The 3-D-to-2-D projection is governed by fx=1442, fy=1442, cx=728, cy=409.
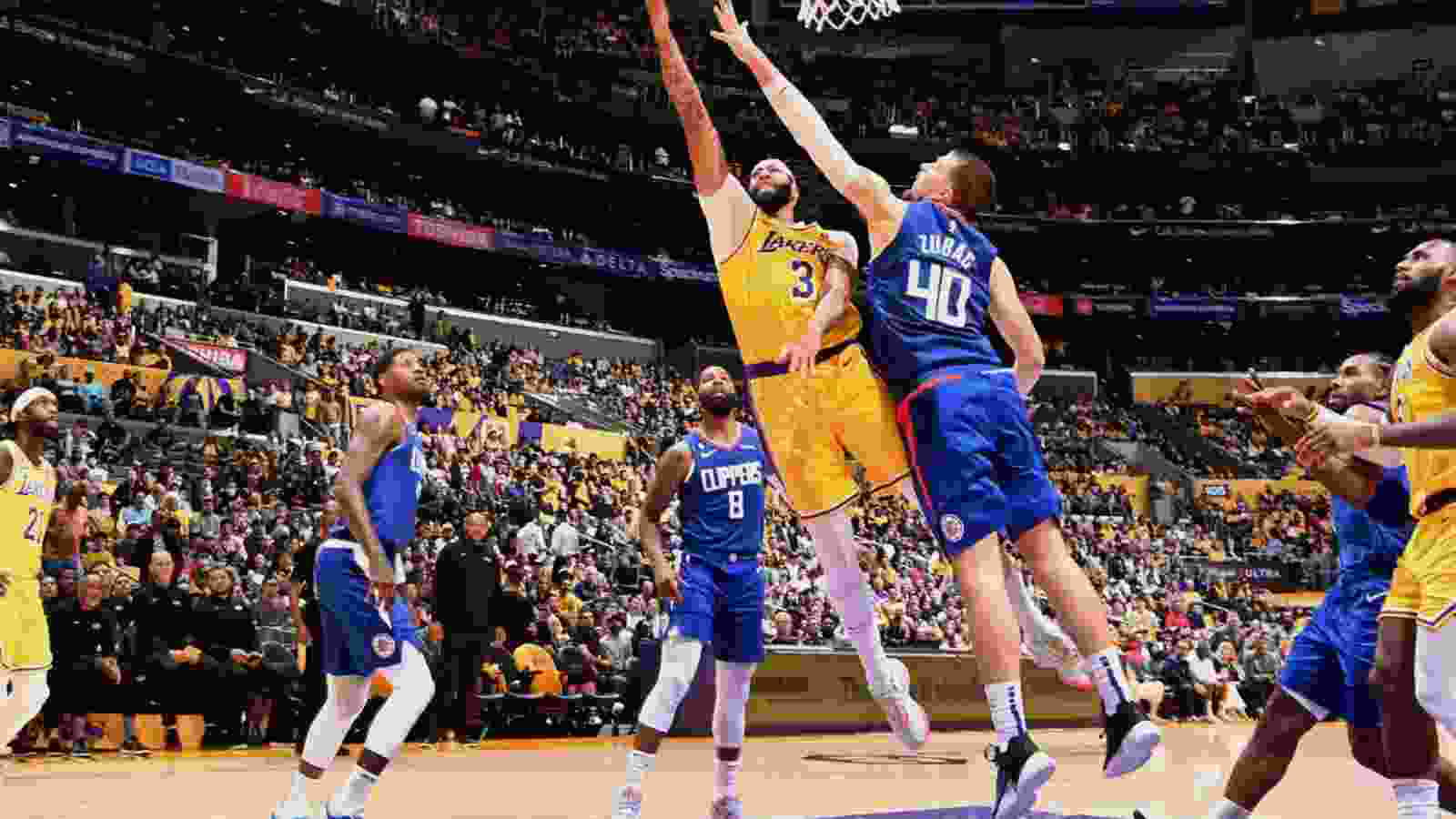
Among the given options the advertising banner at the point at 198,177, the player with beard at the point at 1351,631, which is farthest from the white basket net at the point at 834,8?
the advertising banner at the point at 198,177

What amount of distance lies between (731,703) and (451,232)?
30480 millimetres

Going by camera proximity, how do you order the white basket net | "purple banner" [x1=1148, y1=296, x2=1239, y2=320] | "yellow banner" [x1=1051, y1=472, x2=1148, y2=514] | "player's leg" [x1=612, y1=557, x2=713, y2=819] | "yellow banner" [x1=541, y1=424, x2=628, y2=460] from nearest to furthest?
1. "player's leg" [x1=612, y1=557, x2=713, y2=819]
2. the white basket net
3. "yellow banner" [x1=541, y1=424, x2=628, y2=460]
4. "yellow banner" [x1=1051, y1=472, x2=1148, y2=514]
5. "purple banner" [x1=1148, y1=296, x2=1239, y2=320]

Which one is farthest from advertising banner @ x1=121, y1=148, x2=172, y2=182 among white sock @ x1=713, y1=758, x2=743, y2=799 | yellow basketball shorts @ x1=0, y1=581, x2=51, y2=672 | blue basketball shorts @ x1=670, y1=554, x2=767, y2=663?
white sock @ x1=713, y1=758, x2=743, y2=799

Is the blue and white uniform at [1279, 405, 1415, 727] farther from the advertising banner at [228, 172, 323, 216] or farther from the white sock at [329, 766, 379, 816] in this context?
the advertising banner at [228, 172, 323, 216]

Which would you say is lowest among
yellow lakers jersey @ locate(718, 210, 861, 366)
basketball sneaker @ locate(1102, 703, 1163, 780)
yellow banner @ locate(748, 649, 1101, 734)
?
yellow banner @ locate(748, 649, 1101, 734)

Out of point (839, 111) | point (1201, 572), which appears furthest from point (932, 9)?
point (1201, 572)

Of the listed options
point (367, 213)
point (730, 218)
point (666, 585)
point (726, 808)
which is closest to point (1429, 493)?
point (730, 218)

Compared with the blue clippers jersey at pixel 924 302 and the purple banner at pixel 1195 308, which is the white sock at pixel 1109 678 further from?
the purple banner at pixel 1195 308

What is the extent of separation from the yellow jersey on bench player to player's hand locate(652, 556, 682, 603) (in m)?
1.61

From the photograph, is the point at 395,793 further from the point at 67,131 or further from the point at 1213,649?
the point at 67,131

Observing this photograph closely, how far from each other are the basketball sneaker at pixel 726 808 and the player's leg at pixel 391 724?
1548 mm

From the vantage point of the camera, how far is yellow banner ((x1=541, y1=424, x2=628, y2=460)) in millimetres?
26688

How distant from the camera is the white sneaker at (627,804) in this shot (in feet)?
23.2

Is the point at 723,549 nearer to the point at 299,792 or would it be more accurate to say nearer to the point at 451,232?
the point at 299,792
